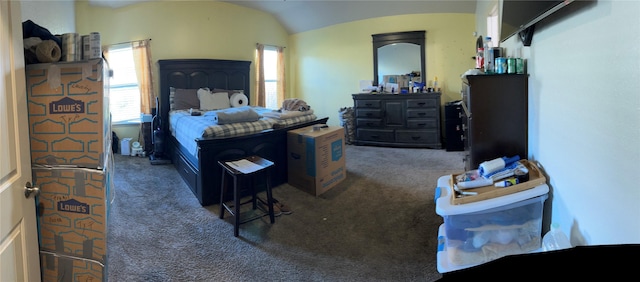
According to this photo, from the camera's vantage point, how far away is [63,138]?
1440 millimetres

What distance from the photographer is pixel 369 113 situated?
19.7ft

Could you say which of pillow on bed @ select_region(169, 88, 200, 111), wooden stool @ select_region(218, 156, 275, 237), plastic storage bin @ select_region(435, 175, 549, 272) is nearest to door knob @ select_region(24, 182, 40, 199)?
wooden stool @ select_region(218, 156, 275, 237)

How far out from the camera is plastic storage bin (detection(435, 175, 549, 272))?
5.69 feet

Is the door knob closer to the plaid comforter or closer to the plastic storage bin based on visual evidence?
the plastic storage bin

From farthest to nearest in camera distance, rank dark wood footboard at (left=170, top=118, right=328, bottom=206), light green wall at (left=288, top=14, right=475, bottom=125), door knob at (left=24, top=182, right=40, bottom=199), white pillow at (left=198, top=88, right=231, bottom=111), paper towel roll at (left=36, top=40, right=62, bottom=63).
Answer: light green wall at (left=288, top=14, right=475, bottom=125) < white pillow at (left=198, top=88, right=231, bottom=111) < dark wood footboard at (left=170, top=118, right=328, bottom=206) < paper towel roll at (left=36, top=40, right=62, bottom=63) < door knob at (left=24, top=182, right=40, bottom=199)

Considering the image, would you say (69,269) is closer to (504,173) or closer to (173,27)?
(504,173)

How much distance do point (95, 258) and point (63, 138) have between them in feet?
1.72

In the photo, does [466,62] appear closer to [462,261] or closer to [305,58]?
[305,58]

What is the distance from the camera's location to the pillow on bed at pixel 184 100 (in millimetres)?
5402

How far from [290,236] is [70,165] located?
4.93 feet

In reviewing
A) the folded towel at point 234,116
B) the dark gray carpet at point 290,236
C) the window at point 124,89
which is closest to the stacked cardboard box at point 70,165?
the dark gray carpet at point 290,236

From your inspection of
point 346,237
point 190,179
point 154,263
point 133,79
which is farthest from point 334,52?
point 154,263

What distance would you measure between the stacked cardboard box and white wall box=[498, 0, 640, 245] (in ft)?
6.29

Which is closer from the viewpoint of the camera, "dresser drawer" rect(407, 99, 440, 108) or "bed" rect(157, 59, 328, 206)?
"bed" rect(157, 59, 328, 206)
